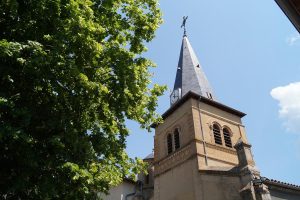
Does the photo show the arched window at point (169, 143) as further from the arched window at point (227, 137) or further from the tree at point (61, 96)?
the tree at point (61, 96)

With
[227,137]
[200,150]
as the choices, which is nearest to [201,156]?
[200,150]

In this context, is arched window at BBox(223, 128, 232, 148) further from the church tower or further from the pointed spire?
the pointed spire

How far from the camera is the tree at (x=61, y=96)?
6148 millimetres

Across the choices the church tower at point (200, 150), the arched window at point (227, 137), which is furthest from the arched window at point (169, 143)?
the arched window at point (227, 137)

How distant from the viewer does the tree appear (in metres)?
6.15

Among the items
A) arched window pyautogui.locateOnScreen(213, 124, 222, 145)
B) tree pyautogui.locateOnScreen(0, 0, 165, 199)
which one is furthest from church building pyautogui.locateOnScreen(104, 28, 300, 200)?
tree pyautogui.locateOnScreen(0, 0, 165, 199)

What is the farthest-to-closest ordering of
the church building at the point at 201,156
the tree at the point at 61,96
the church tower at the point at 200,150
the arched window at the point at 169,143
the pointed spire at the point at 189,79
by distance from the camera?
the pointed spire at the point at 189,79, the arched window at the point at 169,143, the church tower at the point at 200,150, the church building at the point at 201,156, the tree at the point at 61,96

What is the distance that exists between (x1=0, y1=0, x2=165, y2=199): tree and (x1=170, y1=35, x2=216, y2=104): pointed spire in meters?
16.2

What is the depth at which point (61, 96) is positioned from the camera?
688 cm

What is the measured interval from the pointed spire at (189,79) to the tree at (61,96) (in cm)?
1624

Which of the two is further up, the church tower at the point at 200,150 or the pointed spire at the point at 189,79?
the pointed spire at the point at 189,79

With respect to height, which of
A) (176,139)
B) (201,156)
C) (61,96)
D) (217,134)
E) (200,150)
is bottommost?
(61,96)

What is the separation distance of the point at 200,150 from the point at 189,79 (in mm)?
8023

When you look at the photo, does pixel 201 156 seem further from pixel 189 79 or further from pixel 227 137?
pixel 189 79
